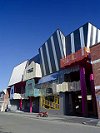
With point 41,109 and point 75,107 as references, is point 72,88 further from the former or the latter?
point 41,109

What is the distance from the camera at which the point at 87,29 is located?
33.9m

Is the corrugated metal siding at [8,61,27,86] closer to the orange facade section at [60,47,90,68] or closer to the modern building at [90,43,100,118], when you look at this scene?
the orange facade section at [60,47,90,68]

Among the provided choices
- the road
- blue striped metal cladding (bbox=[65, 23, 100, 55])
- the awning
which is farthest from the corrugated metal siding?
the road

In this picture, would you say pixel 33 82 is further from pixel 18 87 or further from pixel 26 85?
pixel 18 87

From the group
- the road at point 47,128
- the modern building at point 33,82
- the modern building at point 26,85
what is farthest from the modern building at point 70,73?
the road at point 47,128

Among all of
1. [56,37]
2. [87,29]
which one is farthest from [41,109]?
[87,29]

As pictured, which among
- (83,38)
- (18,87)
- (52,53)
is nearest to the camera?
(83,38)

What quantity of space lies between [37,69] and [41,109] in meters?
9.36

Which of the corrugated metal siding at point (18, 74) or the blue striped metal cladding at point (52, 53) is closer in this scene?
the blue striped metal cladding at point (52, 53)

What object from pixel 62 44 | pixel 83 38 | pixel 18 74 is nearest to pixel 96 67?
pixel 83 38

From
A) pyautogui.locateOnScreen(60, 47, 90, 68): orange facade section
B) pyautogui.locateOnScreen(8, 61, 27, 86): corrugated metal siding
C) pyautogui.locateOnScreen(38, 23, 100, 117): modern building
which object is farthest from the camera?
pyautogui.locateOnScreen(8, 61, 27, 86): corrugated metal siding

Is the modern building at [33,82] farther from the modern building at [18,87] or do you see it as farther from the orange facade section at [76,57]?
the orange facade section at [76,57]

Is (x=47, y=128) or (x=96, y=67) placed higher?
(x=96, y=67)

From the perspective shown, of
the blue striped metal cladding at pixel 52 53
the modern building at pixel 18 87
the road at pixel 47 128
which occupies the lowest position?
the road at pixel 47 128
